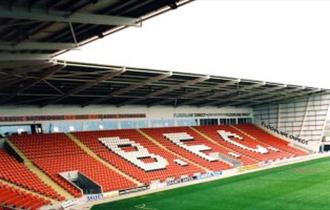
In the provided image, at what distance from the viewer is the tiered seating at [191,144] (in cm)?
4362

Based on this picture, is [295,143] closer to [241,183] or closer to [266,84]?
[266,84]

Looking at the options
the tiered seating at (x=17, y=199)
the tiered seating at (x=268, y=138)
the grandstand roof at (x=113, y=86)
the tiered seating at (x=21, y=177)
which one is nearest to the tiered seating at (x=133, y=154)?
the grandstand roof at (x=113, y=86)

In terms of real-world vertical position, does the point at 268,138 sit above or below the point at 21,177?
below

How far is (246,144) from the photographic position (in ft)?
174

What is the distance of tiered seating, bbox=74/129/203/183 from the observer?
36875 mm

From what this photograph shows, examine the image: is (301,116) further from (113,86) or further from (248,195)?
(248,195)

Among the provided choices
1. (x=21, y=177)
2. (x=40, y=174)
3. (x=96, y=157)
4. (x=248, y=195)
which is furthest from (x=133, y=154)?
(x=248, y=195)

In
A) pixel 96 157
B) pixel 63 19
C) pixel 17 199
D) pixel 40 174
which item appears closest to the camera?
pixel 63 19

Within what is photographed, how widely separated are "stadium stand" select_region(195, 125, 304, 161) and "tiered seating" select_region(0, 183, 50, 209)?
28.9 metres

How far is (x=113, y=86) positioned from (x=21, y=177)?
1049 centimetres

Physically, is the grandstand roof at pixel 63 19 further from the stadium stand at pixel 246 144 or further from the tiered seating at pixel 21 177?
the stadium stand at pixel 246 144

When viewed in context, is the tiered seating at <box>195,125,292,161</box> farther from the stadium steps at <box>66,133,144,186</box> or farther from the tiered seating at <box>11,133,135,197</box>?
the tiered seating at <box>11,133,135,197</box>

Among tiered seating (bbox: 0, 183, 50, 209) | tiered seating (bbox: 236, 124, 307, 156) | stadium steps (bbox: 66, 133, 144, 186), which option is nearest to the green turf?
tiered seating (bbox: 0, 183, 50, 209)

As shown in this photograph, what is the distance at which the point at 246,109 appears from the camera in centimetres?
6303
